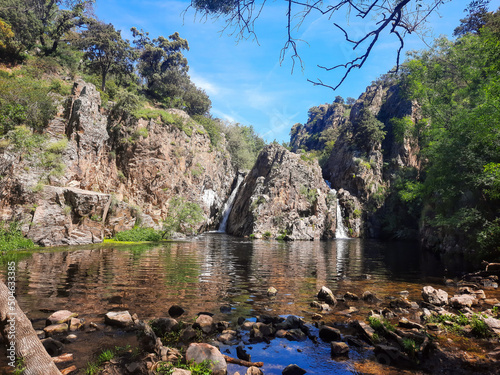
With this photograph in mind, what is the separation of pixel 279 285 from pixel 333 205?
45.6m

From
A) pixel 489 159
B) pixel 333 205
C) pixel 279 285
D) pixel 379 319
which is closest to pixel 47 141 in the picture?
pixel 279 285

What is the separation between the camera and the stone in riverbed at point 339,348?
5477 mm

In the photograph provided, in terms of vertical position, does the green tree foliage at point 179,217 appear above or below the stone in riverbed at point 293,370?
above

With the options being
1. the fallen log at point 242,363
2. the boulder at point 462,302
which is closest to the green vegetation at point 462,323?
the boulder at point 462,302

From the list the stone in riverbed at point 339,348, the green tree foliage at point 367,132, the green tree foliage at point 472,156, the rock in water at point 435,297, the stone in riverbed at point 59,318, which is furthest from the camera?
the green tree foliage at point 367,132

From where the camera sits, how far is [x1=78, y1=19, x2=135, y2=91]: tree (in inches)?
1805

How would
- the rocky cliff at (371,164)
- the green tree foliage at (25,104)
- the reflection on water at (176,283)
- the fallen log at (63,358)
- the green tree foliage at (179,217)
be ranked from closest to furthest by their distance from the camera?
the fallen log at (63,358) → the reflection on water at (176,283) → the green tree foliage at (25,104) → the green tree foliage at (179,217) → the rocky cliff at (371,164)

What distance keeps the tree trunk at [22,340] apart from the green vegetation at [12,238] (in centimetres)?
2048

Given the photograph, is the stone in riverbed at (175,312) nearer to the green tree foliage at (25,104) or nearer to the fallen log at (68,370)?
the fallen log at (68,370)

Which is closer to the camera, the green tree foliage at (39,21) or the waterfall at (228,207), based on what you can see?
the green tree foliage at (39,21)

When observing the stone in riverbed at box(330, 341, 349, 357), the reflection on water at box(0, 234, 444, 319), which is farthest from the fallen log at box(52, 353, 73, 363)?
the stone in riverbed at box(330, 341, 349, 357)

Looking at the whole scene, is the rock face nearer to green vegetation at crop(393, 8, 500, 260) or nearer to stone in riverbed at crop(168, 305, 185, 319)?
green vegetation at crop(393, 8, 500, 260)

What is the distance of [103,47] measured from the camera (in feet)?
152

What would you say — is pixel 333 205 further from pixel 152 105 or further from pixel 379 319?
pixel 379 319
